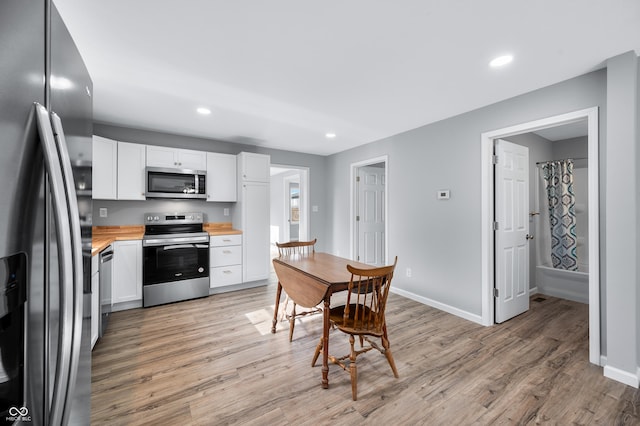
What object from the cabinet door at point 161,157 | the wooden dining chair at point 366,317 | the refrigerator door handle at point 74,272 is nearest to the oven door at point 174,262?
the cabinet door at point 161,157

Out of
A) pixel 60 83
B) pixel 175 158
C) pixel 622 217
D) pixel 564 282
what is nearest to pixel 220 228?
pixel 175 158

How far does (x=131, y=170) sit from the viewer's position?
11.3ft

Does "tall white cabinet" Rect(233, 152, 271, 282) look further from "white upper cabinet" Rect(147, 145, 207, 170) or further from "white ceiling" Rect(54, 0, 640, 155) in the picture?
"white ceiling" Rect(54, 0, 640, 155)

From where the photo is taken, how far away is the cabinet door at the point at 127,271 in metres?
3.18

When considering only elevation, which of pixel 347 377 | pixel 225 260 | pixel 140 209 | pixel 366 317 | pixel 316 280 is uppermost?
pixel 140 209

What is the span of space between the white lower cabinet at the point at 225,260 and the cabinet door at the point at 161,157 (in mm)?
1197

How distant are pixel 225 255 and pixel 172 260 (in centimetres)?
70

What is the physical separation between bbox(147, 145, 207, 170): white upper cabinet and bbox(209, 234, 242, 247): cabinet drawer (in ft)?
3.50

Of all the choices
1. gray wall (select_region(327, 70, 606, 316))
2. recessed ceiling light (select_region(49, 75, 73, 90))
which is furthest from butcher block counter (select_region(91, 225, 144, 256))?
gray wall (select_region(327, 70, 606, 316))

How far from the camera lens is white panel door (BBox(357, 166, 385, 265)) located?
4840 millimetres

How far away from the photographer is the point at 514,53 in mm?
1966

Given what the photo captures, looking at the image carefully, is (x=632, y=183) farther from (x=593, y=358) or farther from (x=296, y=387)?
(x=296, y=387)

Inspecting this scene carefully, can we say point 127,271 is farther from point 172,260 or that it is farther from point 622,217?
point 622,217

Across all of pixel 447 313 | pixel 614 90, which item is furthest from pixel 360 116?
pixel 447 313
